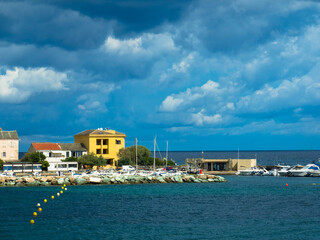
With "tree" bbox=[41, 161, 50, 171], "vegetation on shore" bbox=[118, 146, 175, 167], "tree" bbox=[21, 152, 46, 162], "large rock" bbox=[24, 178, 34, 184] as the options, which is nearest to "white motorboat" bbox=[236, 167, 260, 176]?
"vegetation on shore" bbox=[118, 146, 175, 167]

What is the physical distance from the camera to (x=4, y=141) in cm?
9962

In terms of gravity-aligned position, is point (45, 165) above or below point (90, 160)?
below

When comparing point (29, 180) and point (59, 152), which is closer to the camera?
point (29, 180)

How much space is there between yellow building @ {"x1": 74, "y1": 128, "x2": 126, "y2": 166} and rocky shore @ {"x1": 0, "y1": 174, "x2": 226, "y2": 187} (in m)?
27.5

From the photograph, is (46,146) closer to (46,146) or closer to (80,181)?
(46,146)

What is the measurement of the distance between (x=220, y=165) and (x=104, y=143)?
29.3m

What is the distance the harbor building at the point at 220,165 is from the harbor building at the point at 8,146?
39.9 metres

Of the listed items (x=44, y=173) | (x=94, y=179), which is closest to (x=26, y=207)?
(x=94, y=179)

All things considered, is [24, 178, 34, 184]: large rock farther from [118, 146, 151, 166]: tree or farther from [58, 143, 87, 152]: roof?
[118, 146, 151, 166]: tree

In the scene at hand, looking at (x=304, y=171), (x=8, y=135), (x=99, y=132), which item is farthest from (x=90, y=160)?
(x=304, y=171)

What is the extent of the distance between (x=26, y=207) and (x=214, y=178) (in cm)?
4588

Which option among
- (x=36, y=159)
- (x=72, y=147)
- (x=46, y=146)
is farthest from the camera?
(x=72, y=147)

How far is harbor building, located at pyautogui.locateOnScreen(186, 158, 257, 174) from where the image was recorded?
110 meters

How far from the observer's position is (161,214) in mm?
43312
